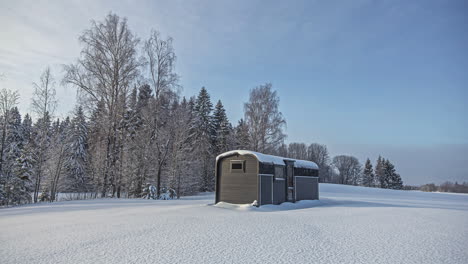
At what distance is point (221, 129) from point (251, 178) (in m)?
21.3

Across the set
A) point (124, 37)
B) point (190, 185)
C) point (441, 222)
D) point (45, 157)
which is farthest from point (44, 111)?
point (441, 222)

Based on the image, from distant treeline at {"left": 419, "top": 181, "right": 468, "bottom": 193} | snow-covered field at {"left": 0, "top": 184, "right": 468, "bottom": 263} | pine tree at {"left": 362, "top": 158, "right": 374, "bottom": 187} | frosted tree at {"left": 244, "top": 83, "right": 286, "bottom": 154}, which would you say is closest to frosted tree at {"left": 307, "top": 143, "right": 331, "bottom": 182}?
pine tree at {"left": 362, "top": 158, "right": 374, "bottom": 187}

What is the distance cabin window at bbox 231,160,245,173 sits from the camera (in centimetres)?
1286

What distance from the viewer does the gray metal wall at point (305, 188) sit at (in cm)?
1568

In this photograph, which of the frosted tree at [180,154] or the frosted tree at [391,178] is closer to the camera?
the frosted tree at [180,154]

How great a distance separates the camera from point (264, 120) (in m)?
A: 25.8

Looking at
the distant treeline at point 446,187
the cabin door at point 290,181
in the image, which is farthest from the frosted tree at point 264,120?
the distant treeline at point 446,187

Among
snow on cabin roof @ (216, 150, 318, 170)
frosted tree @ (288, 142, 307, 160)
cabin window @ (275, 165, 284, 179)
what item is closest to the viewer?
snow on cabin roof @ (216, 150, 318, 170)

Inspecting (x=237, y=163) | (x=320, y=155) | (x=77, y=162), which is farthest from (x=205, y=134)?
(x=320, y=155)

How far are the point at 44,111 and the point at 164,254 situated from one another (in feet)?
55.9

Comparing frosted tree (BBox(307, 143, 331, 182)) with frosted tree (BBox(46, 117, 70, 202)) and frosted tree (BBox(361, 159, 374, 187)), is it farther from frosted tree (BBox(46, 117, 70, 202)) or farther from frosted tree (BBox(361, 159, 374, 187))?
frosted tree (BBox(46, 117, 70, 202))

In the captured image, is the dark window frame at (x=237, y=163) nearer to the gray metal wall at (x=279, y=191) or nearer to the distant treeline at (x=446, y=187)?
the gray metal wall at (x=279, y=191)

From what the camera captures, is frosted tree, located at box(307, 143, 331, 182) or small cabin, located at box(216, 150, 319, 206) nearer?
small cabin, located at box(216, 150, 319, 206)

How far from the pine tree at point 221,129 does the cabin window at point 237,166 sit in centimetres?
1848
